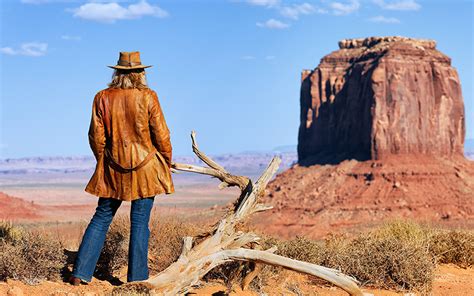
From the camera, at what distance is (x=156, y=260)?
346 inches

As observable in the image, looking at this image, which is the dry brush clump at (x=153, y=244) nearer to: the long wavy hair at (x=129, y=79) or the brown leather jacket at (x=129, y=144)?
the brown leather jacket at (x=129, y=144)

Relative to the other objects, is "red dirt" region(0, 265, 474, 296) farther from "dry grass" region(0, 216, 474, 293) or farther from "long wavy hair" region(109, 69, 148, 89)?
"long wavy hair" region(109, 69, 148, 89)

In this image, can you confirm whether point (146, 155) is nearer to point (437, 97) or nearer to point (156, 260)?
point (156, 260)

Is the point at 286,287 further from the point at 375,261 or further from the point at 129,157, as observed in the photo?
the point at 129,157

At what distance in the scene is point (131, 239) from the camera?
6594 mm

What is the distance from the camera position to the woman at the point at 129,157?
256 inches

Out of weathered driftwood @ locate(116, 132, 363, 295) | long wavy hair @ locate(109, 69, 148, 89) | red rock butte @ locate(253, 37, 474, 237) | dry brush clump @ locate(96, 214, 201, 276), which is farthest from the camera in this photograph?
red rock butte @ locate(253, 37, 474, 237)

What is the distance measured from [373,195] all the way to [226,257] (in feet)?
150

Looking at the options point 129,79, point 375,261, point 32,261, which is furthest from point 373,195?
point 129,79

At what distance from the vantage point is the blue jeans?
6551 millimetres

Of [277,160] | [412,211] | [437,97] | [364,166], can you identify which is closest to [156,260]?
[277,160]

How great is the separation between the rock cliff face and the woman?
165 feet

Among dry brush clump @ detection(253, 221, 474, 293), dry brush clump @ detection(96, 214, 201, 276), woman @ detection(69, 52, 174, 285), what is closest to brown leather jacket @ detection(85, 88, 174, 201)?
woman @ detection(69, 52, 174, 285)

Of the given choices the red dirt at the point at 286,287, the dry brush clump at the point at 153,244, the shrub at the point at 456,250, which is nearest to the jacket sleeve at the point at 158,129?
the red dirt at the point at 286,287
